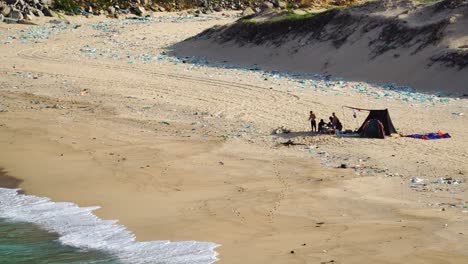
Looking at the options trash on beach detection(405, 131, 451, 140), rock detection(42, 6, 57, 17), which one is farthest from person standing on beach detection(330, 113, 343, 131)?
rock detection(42, 6, 57, 17)

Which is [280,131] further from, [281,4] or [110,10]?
[110,10]

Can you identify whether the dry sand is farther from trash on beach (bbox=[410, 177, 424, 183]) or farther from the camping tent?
the camping tent

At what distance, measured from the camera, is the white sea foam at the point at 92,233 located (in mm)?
9289

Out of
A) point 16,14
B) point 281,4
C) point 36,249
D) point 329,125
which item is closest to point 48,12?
point 16,14

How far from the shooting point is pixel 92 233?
10.4m

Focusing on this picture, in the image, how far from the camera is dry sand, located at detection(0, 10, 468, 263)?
31.4ft

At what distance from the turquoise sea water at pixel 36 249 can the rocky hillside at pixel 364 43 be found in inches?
520

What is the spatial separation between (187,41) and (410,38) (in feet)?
35.0

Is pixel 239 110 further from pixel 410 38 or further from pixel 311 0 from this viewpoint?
pixel 311 0

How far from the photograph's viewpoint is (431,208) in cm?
1059

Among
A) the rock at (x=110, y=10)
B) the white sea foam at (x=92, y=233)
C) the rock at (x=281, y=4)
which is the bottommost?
the white sea foam at (x=92, y=233)

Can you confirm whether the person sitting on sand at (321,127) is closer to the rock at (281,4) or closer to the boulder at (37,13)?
the rock at (281,4)

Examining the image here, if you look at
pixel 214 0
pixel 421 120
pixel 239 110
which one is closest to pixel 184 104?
pixel 239 110

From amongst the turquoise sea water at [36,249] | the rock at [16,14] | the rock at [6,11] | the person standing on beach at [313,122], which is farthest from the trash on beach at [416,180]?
the rock at [6,11]
